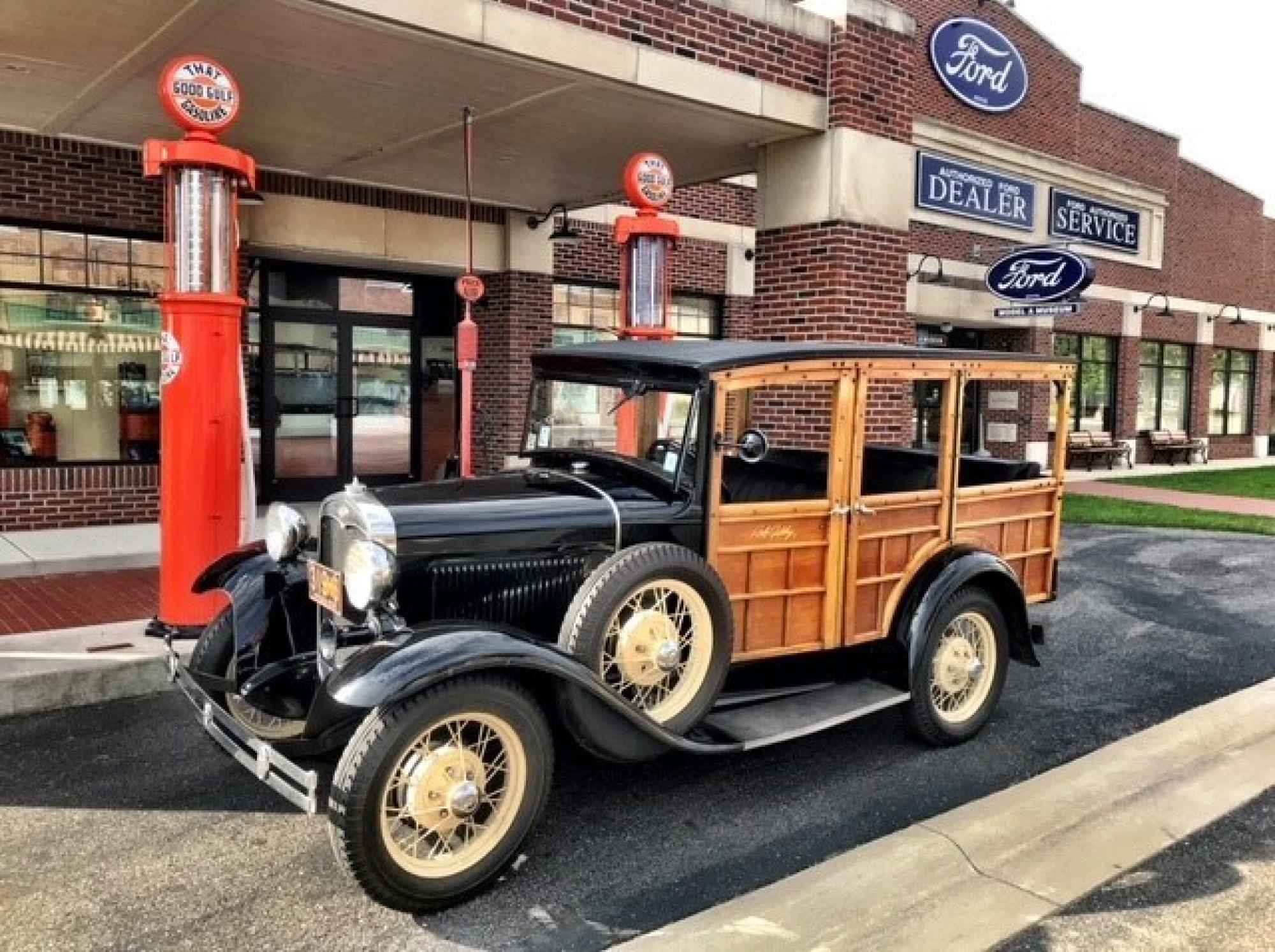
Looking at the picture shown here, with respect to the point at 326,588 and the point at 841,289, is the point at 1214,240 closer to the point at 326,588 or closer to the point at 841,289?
the point at 841,289

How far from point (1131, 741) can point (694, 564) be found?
257 centimetres

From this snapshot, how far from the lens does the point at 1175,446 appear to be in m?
22.5

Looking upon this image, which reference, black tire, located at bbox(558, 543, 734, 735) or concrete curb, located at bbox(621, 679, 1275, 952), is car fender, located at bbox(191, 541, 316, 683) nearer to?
black tire, located at bbox(558, 543, 734, 735)

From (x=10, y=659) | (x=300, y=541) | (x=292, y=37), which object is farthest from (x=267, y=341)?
(x=300, y=541)

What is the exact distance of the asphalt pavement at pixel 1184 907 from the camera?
316cm

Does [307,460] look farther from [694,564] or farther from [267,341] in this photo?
[694,564]

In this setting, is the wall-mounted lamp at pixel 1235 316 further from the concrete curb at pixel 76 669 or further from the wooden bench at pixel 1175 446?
the concrete curb at pixel 76 669

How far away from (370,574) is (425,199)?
29.7 ft

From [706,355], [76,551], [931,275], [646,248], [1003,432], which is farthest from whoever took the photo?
[1003,432]

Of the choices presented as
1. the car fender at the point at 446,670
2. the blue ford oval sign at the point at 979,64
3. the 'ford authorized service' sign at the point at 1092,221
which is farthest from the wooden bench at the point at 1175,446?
the car fender at the point at 446,670

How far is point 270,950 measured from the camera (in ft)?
9.92

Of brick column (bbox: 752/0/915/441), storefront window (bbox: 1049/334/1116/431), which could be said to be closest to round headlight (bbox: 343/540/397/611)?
brick column (bbox: 752/0/915/441)

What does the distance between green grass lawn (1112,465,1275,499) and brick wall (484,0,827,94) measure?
11596mm

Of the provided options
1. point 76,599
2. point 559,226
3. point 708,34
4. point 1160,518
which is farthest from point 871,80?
point 76,599
